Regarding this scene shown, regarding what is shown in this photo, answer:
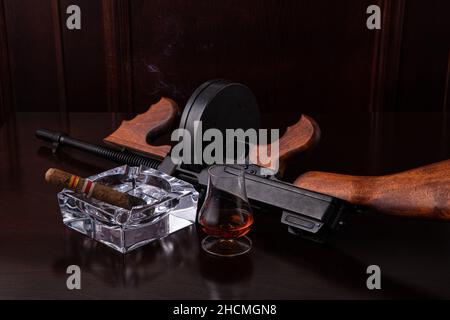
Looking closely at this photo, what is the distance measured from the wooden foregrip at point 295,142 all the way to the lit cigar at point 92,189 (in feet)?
0.86

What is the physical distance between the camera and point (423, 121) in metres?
1.63

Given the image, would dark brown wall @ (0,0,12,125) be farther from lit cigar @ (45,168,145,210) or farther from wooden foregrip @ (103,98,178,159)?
lit cigar @ (45,168,145,210)

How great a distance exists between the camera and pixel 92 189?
3.09ft

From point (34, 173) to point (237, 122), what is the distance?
0.41 metres

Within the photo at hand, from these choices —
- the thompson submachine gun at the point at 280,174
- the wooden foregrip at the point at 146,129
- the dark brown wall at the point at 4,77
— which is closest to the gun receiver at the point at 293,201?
the thompson submachine gun at the point at 280,174

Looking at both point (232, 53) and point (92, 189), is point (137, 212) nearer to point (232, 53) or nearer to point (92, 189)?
point (92, 189)

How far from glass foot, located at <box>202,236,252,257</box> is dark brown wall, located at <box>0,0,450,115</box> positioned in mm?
1183

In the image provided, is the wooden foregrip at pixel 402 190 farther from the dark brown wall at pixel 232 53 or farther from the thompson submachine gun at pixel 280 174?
the dark brown wall at pixel 232 53

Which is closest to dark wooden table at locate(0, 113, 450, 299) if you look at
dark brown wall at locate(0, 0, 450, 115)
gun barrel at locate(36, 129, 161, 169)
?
gun barrel at locate(36, 129, 161, 169)

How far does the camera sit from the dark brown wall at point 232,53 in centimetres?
200

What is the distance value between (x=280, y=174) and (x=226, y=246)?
23 cm

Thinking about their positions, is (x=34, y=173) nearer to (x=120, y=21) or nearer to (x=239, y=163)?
(x=239, y=163)
